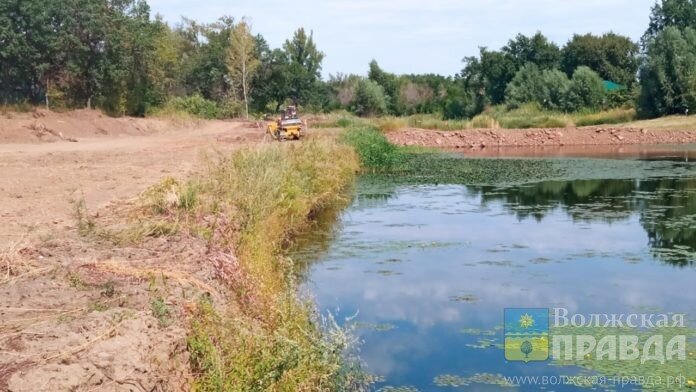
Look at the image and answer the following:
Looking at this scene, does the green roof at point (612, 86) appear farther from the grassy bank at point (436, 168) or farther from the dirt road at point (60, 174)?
the dirt road at point (60, 174)

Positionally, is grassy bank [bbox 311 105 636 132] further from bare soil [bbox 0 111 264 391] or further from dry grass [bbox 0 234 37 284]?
dry grass [bbox 0 234 37 284]

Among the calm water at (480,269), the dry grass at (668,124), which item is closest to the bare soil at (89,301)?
the calm water at (480,269)

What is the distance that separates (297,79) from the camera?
2249 inches

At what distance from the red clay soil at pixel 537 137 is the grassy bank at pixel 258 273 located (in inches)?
860

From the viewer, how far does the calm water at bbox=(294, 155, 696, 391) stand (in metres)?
6.75

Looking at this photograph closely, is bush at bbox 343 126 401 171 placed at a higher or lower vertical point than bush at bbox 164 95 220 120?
lower

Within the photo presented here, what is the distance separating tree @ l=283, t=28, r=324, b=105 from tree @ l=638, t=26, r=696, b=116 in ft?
83.3

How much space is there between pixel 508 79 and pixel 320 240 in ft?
152

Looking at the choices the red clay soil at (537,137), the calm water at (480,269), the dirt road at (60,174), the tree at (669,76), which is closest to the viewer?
the calm water at (480,269)

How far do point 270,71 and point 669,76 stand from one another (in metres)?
29.0

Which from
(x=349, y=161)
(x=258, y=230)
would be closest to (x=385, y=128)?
(x=349, y=161)

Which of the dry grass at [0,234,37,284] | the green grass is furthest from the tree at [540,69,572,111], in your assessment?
the dry grass at [0,234,37,284]

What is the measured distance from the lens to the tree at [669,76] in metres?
39.4

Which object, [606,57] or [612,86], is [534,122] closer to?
[612,86]
